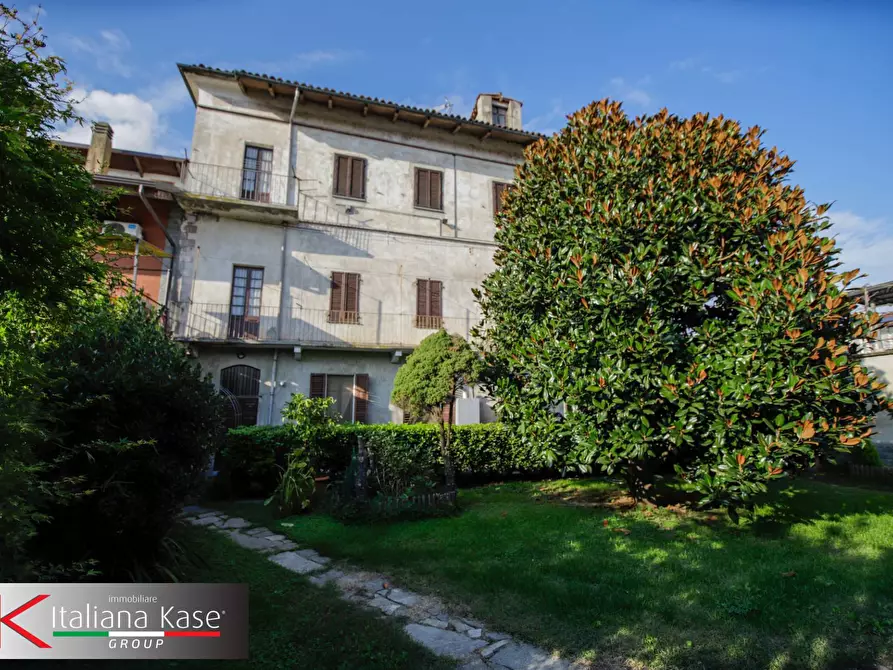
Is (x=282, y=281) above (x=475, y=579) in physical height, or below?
above

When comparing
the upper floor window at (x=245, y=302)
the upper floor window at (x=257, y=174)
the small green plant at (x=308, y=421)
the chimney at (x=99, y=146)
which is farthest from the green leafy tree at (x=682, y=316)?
the chimney at (x=99, y=146)

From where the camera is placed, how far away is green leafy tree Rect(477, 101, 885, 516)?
5.08 metres

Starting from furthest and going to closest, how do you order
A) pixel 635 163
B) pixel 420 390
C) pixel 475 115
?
1. pixel 475 115
2. pixel 420 390
3. pixel 635 163

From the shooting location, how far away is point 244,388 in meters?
13.8

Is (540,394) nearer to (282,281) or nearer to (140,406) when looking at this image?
(140,406)

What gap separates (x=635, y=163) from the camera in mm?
6477

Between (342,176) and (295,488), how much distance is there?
449 inches

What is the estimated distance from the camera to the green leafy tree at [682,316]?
5078mm

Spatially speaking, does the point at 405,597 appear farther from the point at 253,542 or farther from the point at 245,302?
the point at 245,302

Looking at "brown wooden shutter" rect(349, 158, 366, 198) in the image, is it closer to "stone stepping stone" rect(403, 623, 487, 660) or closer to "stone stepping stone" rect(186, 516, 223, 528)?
"stone stepping stone" rect(186, 516, 223, 528)

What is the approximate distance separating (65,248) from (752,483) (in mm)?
6613

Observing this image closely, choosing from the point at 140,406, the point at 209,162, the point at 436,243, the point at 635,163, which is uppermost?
the point at 209,162

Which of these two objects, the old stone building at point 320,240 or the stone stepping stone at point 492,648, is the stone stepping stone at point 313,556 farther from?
the old stone building at point 320,240

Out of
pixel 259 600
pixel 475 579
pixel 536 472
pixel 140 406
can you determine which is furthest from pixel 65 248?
pixel 536 472
